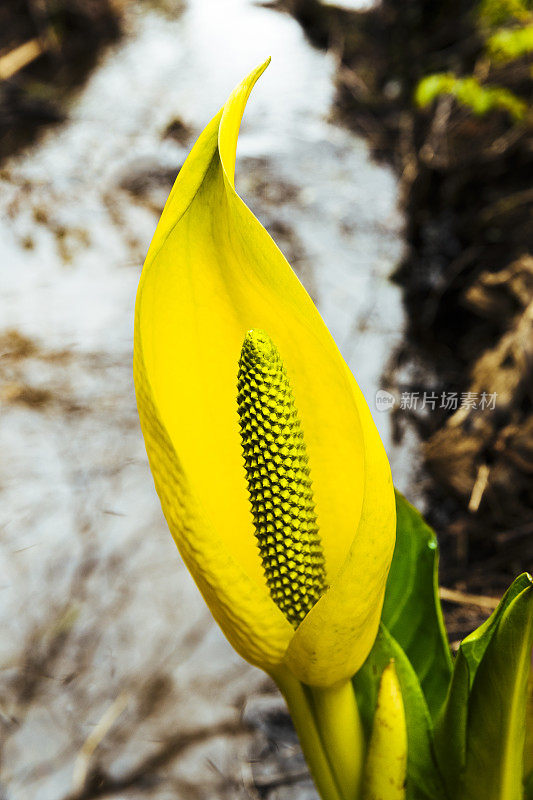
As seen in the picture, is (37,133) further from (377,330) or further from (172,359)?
(172,359)

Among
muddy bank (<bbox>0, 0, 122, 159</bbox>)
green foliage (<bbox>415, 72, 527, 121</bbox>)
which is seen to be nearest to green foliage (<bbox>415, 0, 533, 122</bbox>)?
green foliage (<bbox>415, 72, 527, 121</bbox>)

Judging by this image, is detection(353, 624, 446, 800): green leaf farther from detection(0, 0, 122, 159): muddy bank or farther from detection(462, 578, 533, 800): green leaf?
detection(0, 0, 122, 159): muddy bank

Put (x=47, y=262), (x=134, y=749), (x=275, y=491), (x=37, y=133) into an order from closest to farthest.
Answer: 1. (x=275, y=491)
2. (x=134, y=749)
3. (x=47, y=262)
4. (x=37, y=133)

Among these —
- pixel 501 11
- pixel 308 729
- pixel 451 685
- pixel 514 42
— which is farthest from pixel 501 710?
pixel 501 11

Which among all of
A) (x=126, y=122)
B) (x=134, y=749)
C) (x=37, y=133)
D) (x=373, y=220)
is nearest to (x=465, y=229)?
(x=373, y=220)

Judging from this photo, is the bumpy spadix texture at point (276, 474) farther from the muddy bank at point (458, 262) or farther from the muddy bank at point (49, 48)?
the muddy bank at point (49, 48)

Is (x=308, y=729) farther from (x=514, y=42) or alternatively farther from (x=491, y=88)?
(x=491, y=88)
